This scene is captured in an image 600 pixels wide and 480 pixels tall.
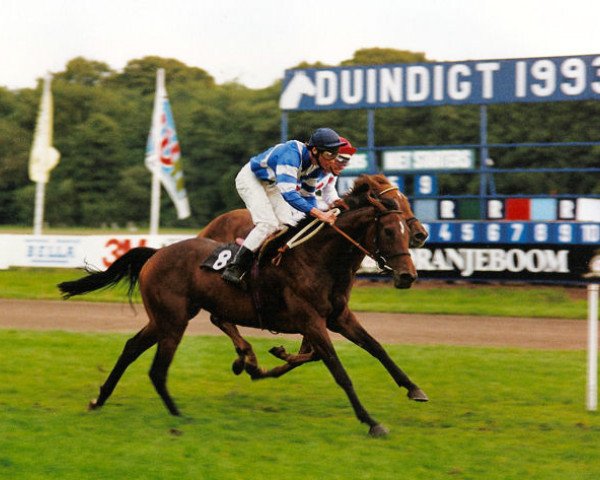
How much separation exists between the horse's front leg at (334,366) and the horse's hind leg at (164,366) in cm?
105

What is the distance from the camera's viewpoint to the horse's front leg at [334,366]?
692cm

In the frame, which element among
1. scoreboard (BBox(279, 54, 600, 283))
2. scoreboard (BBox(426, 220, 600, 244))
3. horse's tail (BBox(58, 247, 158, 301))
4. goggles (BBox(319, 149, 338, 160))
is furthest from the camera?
scoreboard (BBox(279, 54, 600, 283))

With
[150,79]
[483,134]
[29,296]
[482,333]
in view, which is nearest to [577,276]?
[483,134]

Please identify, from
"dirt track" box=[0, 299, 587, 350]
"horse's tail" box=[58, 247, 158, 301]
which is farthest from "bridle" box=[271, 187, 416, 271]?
"dirt track" box=[0, 299, 587, 350]

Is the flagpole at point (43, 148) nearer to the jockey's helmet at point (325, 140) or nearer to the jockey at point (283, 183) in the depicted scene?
the jockey at point (283, 183)

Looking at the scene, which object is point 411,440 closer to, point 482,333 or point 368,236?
point 368,236

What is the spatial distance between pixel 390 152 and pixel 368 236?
11568 millimetres

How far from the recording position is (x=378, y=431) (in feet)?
22.2

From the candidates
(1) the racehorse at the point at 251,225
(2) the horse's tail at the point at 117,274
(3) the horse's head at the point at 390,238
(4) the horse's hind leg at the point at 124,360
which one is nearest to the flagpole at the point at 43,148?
(1) the racehorse at the point at 251,225

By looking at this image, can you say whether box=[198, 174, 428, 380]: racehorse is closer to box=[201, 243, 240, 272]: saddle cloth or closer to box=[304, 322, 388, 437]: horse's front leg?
box=[201, 243, 240, 272]: saddle cloth

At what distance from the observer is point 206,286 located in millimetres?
7844

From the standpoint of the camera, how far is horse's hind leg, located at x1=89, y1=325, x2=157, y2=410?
7773 mm

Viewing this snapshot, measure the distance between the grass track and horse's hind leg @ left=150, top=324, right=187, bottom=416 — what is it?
0.15 metres

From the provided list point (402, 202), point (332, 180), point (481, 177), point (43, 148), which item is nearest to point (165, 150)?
point (43, 148)
